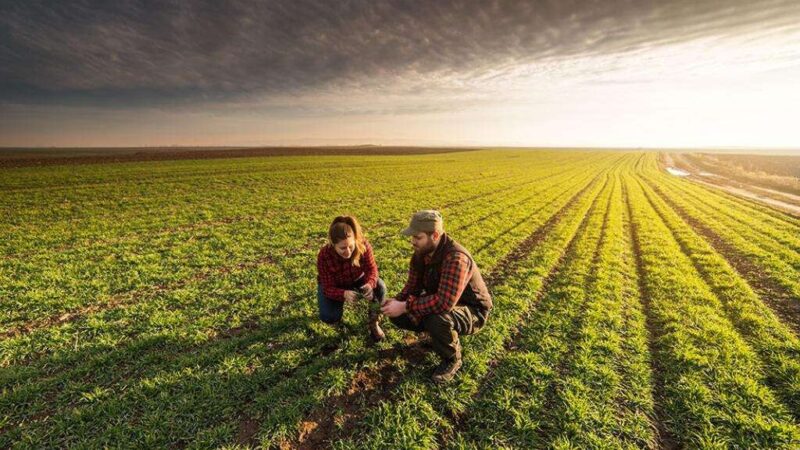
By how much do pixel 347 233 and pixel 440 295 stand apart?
1.98m

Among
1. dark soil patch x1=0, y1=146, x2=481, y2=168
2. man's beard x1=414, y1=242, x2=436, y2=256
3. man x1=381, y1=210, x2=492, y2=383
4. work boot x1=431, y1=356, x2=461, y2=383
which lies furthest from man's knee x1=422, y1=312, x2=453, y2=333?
dark soil patch x1=0, y1=146, x2=481, y2=168

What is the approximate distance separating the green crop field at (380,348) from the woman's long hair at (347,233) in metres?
1.77

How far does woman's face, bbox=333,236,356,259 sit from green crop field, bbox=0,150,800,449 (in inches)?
72.9

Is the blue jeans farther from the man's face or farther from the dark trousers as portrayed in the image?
the man's face

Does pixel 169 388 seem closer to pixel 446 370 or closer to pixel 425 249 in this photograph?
pixel 446 370

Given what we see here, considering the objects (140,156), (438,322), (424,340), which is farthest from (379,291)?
(140,156)

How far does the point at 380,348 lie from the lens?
6.30 meters

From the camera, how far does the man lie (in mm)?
4867

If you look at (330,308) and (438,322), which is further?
(330,308)

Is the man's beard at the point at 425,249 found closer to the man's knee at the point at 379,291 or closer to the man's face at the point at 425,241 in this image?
the man's face at the point at 425,241

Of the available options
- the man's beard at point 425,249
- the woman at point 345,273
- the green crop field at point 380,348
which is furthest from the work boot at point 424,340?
the man's beard at point 425,249

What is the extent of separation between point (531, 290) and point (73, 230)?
17.9 meters

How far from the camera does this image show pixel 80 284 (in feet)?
28.6

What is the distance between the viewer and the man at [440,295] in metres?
4.87
